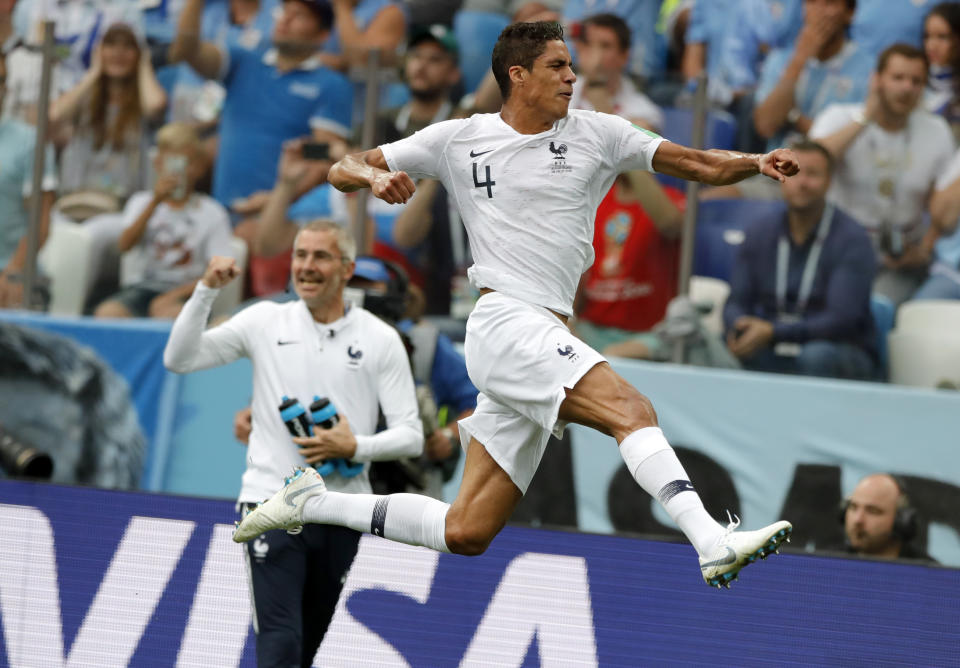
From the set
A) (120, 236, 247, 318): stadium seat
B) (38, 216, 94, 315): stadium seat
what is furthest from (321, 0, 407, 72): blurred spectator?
(38, 216, 94, 315): stadium seat

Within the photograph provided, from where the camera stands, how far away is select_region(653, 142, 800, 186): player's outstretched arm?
15.3 feet

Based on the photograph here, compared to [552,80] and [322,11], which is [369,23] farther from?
[552,80]

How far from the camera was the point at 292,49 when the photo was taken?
28.3 feet

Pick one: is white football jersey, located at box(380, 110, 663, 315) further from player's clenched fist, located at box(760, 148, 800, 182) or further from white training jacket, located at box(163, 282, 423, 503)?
white training jacket, located at box(163, 282, 423, 503)

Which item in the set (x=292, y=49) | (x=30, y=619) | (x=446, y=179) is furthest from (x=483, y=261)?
(x=292, y=49)

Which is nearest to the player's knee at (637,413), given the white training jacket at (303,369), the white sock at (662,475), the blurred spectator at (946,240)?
the white sock at (662,475)

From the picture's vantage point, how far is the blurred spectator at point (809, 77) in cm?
814

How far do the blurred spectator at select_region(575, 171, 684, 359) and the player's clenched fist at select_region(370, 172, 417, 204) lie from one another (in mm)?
3782

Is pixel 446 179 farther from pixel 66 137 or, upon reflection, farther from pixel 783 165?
pixel 66 137

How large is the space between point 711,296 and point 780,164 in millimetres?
3477

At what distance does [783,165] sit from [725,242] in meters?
3.52

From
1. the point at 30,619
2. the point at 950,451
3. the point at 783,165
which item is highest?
the point at 783,165

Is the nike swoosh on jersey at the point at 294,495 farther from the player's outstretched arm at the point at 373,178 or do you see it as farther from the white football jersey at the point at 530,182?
the player's outstretched arm at the point at 373,178

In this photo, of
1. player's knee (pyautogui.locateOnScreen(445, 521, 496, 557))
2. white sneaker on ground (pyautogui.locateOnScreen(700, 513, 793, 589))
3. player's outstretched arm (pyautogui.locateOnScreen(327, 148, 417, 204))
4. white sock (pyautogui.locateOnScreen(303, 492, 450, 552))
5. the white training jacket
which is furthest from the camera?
the white training jacket
